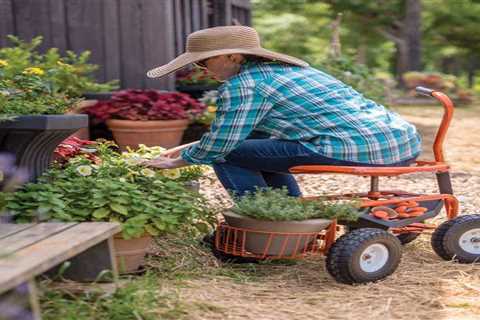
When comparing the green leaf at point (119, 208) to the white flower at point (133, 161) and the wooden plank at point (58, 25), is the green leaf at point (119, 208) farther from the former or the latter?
the wooden plank at point (58, 25)

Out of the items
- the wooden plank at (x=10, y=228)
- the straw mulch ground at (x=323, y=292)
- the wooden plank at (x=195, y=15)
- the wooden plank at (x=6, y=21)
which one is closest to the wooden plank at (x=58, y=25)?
the wooden plank at (x=6, y=21)

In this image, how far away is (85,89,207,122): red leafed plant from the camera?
6086mm

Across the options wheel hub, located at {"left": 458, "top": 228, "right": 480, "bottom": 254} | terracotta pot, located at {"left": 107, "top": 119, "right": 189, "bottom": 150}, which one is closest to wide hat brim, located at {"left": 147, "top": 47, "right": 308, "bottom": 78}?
wheel hub, located at {"left": 458, "top": 228, "right": 480, "bottom": 254}

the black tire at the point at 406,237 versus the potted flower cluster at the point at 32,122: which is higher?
the potted flower cluster at the point at 32,122

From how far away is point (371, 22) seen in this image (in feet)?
63.8

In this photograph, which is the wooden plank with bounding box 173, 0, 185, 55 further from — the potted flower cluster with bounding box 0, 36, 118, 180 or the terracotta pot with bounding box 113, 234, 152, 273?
the terracotta pot with bounding box 113, 234, 152, 273

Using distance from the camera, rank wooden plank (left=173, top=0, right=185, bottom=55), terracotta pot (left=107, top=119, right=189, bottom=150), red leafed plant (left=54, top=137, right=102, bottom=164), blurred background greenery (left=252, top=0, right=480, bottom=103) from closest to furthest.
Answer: red leafed plant (left=54, top=137, right=102, bottom=164) < terracotta pot (left=107, top=119, right=189, bottom=150) < wooden plank (left=173, top=0, right=185, bottom=55) < blurred background greenery (left=252, top=0, right=480, bottom=103)

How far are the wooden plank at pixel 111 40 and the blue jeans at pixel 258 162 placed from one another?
316 cm

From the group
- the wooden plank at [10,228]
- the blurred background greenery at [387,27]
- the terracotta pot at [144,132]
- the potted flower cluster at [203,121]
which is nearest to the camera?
the wooden plank at [10,228]

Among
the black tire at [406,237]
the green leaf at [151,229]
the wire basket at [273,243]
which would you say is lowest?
the black tire at [406,237]

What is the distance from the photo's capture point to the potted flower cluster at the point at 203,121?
6.46 metres

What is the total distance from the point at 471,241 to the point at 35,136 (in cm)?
199

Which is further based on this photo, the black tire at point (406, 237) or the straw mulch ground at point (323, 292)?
the black tire at point (406, 237)

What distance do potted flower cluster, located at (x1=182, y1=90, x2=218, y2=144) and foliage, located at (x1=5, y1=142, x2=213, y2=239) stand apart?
2.87m
